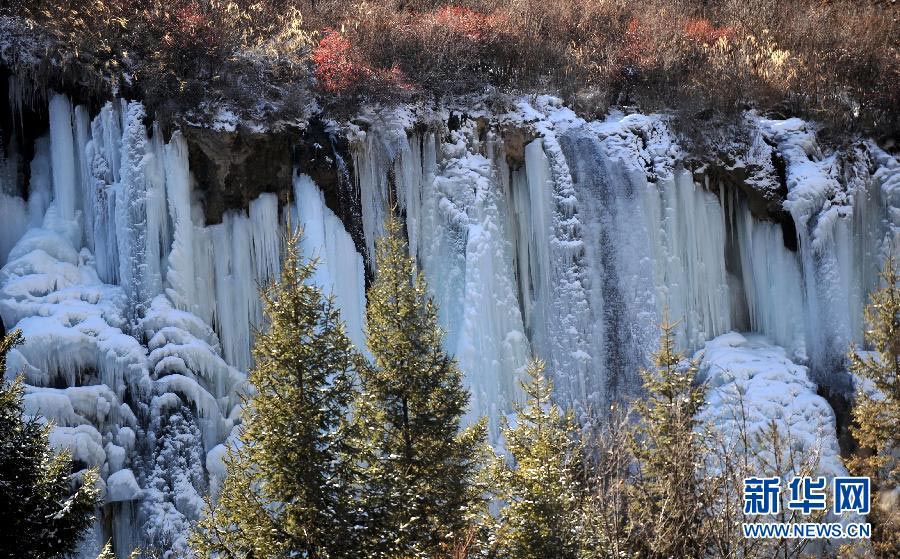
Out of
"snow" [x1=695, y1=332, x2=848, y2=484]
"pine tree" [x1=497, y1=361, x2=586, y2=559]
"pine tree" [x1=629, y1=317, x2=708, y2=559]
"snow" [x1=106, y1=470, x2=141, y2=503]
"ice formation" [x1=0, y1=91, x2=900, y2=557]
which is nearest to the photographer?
"pine tree" [x1=497, y1=361, x2=586, y2=559]

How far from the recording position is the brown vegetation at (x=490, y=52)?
687 inches

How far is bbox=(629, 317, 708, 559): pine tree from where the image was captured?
35.9ft

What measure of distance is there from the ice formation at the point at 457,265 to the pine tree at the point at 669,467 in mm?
2821

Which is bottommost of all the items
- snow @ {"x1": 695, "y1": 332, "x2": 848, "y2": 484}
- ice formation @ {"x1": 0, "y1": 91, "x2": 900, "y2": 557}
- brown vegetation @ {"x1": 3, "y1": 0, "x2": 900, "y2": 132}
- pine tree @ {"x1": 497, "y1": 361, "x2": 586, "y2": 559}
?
pine tree @ {"x1": 497, "y1": 361, "x2": 586, "y2": 559}

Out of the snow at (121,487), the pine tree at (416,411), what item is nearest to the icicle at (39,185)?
the snow at (121,487)

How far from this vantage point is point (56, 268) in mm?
15430

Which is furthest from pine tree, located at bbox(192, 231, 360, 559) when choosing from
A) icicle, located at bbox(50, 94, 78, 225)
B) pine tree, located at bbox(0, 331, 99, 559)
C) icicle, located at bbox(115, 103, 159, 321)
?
icicle, located at bbox(50, 94, 78, 225)

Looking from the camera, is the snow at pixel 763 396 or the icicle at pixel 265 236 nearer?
the snow at pixel 763 396

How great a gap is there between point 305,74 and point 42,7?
4.70 m

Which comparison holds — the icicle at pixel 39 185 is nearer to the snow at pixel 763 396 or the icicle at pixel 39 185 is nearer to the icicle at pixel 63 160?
the icicle at pixel 63 160

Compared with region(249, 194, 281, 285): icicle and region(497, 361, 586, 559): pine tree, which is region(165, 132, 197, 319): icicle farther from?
region(497, 361, 586, 559): pine tree

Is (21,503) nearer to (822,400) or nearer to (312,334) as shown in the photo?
(312,334)

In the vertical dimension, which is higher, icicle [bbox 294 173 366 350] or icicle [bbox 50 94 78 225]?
icicle [bbox 50 94 78 225]

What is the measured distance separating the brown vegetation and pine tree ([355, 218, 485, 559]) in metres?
6.72
